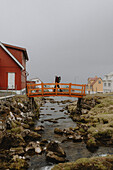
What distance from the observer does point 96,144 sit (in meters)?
9.03

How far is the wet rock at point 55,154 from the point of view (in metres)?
7.18

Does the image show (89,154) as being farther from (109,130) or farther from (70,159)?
(109,130)

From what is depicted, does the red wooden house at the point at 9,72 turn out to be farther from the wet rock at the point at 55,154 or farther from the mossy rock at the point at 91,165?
the mossy rock at the point at 91,165

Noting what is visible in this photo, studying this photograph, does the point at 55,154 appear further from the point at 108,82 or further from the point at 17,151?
the point at 108,82

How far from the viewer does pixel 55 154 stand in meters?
7.57

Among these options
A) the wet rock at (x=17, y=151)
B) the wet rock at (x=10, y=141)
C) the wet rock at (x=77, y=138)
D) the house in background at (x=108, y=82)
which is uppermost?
the house in background at (x=108, y=82)

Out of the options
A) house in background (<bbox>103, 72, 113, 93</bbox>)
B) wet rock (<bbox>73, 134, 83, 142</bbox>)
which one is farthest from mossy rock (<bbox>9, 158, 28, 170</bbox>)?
house in background (<bbox>103, 72, 113, 93</bbox>)

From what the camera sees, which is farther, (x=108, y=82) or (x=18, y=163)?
(x=108, y=82)

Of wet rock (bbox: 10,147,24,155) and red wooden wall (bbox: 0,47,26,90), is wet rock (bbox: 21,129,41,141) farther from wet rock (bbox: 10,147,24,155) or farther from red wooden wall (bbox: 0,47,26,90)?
red wooden wall (bbox: 0,47,26,90)

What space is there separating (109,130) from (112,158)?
4.29m

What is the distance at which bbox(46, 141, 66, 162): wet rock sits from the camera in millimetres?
7180

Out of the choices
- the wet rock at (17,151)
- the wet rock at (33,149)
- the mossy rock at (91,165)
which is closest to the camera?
the mossy rock at (91,165)

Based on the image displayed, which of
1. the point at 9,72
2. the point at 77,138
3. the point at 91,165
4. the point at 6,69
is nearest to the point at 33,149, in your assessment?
the point at 77,138

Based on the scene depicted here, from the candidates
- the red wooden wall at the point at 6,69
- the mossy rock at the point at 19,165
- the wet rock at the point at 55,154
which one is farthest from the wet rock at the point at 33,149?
the red wooden wall at the point at 6,69
